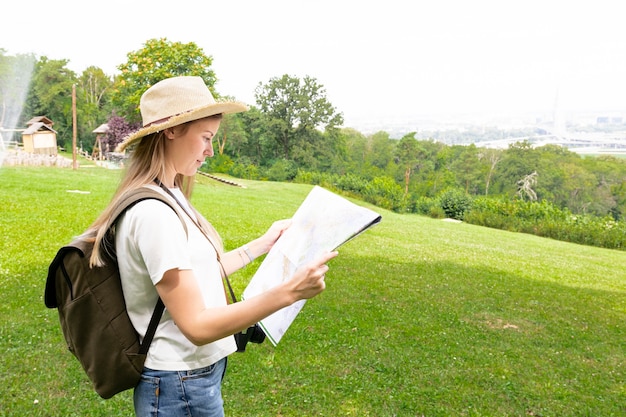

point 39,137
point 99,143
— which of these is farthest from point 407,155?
point 39,137

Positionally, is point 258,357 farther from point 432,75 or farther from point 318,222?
point 432,75

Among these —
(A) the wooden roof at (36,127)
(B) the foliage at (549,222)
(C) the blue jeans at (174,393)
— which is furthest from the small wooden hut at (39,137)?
(C) the blue jeans at (174,393)

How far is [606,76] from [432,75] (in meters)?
52.7

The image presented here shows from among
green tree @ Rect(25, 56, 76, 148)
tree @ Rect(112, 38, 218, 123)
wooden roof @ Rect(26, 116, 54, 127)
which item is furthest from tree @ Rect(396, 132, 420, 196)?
wooden roof @ Rect(26, 116, 54, 127)

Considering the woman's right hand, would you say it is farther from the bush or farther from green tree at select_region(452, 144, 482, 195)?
green tree at select_region(452, 144, 482, 195)

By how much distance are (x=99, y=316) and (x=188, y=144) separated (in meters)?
0.59

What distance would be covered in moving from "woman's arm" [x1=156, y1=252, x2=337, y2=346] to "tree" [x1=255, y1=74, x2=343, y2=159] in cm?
4812

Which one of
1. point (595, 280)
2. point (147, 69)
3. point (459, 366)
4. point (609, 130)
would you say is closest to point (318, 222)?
point (459, 366)

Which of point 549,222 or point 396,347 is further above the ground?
point 396,347

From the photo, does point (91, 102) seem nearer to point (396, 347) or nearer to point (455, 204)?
point (455, 204)

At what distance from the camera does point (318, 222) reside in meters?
1.71

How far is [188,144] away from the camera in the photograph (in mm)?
1688

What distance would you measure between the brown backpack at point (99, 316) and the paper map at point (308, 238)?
386 mm

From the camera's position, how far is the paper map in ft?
5.16
